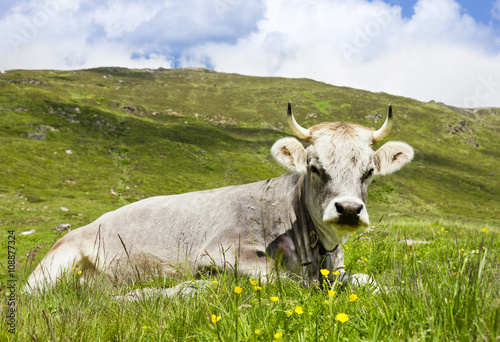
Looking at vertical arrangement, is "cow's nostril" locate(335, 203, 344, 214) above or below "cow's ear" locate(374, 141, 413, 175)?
below

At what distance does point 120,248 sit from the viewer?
6.79 metres

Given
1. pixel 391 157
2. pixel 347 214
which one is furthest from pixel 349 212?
pixel 391 157

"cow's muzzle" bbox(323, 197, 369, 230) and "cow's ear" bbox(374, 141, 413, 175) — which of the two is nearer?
"cow's muzzle" bbox(323, 197, 369, 230)

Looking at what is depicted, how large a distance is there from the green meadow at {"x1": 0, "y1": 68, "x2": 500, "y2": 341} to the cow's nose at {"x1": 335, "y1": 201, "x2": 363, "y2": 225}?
50 centimetres

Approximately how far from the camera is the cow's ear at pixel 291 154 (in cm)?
573

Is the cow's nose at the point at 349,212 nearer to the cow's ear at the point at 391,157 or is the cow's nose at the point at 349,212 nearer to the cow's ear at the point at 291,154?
the cow's ear at the point at 291,154

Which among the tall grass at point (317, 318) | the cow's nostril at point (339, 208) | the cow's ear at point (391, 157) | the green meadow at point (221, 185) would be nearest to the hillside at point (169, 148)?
the green meadow at point (221, 185)

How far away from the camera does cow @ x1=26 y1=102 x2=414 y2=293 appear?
5062mm

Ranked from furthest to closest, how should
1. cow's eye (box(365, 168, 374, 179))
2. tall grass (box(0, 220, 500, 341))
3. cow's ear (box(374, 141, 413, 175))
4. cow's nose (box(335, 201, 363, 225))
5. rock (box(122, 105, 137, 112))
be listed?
rock (box(122, 105, 137, 112)) < cow's ear (box(374, 141, 413, 175)) < cow's eye (box(365, 168, 374, 179)) < cow's nose (box(335, 201, 363, 225)) < tall grass (box(0, 220, 500, 341))

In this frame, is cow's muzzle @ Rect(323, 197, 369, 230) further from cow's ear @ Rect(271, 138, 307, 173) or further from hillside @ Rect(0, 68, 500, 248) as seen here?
hillside @ Rect(0, 68, 500, 248)

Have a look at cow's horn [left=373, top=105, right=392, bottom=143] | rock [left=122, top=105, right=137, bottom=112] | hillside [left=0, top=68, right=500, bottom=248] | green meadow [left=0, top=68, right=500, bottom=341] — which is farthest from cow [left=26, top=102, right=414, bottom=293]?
rock [left=122, top=105, right=137, bottom=112]

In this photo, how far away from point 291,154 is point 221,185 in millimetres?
79955

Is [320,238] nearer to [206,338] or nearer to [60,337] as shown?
[206,338]

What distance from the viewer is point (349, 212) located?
14.6 feet
